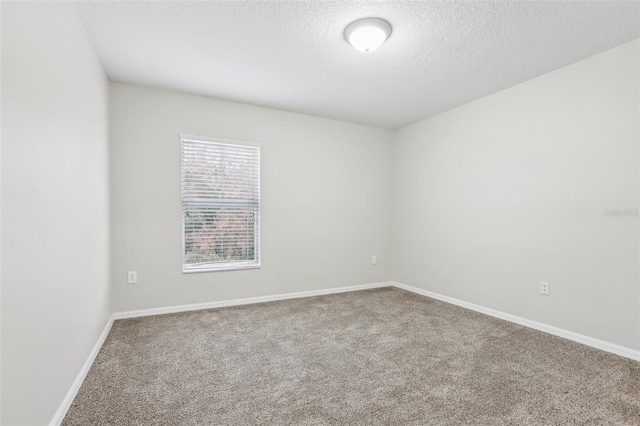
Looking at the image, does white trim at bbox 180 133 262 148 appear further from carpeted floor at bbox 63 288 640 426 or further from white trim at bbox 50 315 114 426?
white trim at bbox 50 315 114 426

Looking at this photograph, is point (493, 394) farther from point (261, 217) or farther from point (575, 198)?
point (261, 217)

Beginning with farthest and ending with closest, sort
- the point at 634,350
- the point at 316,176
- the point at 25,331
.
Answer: the point at 316,176 → the point at 634,350 → the point at 25,331

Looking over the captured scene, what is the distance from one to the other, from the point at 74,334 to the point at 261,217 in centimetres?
227

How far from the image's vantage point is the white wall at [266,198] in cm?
328

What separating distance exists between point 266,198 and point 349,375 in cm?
240

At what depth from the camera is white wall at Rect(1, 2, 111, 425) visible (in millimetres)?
1170

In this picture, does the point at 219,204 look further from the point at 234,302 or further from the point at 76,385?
the point at 76,385

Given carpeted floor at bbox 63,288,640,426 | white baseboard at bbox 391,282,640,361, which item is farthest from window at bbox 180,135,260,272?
white baseboard at bbox 391,282,640,361

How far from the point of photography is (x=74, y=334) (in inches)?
73.7

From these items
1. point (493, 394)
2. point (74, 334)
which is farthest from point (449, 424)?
point (74, 334)

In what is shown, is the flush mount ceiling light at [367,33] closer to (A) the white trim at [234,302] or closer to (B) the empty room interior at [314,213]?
(B) the empty room interior at [314,213]

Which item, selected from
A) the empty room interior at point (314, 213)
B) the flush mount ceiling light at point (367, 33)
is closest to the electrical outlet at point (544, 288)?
the empty room interior at point (314, 213)

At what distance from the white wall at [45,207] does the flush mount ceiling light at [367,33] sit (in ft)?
5.71

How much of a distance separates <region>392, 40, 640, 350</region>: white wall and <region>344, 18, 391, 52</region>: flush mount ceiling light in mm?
1815
